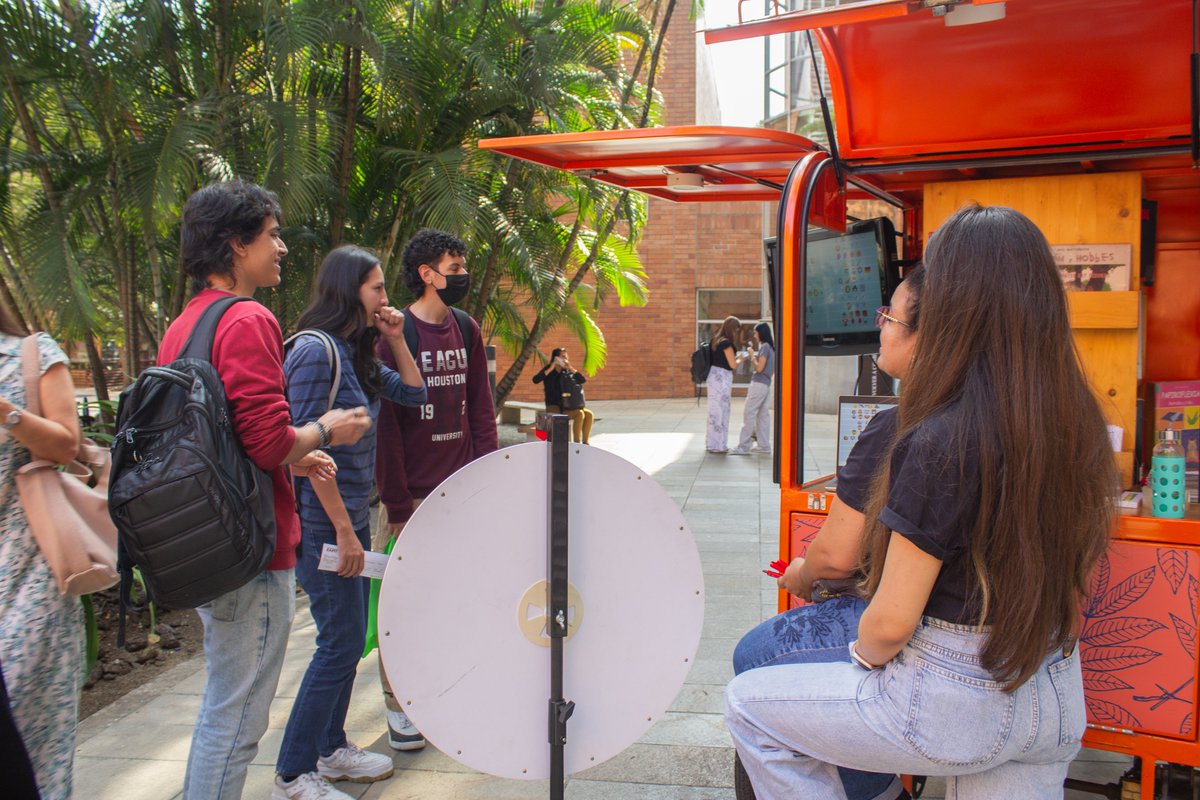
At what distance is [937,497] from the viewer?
1827mm

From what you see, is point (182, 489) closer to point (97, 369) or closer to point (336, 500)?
point (336, 500)

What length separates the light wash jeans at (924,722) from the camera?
75.3 inches

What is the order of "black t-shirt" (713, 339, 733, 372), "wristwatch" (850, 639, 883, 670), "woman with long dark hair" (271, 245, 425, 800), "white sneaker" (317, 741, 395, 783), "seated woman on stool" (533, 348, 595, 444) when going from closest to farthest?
1. "wristwatch" (850, 639, 883, 670)
2. "woman with long dark hair" (271, 245, 425, 800)
3. "white sneaker" (317, 741, 395, 783)
4. "seated woman on stool" (533, 348, 595, 444)
5. "black t-shirt" (713, 339, 733, 372)

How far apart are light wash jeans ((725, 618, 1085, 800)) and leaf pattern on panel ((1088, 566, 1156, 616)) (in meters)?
0.72

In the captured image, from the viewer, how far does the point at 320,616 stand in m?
3.14

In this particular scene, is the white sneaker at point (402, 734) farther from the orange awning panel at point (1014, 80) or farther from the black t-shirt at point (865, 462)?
the orange awning panel at point (1014, 80)

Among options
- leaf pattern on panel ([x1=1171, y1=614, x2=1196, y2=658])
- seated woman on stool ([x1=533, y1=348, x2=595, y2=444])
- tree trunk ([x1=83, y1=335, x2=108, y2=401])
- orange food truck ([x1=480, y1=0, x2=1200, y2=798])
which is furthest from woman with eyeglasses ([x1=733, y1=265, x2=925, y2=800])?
seated woman on stool ([x1=533, y1=348, x2=595, y2=444])

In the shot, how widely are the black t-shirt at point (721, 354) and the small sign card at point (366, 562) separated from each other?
9.33 m

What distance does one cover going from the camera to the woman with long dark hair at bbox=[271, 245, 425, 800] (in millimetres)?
3031

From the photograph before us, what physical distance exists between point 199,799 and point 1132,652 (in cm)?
257

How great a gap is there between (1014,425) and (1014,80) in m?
1.72

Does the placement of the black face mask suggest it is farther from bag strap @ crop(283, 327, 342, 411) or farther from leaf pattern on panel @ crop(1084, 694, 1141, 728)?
leaf pattern on panel @ crop(1084, 694, 1141, 728)

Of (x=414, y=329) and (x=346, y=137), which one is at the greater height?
(x=346, y=137)

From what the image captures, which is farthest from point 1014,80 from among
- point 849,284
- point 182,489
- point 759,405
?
point 759,405
